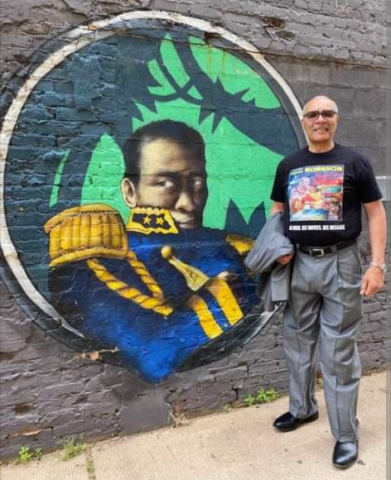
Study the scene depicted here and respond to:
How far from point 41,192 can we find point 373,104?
7.90 feet

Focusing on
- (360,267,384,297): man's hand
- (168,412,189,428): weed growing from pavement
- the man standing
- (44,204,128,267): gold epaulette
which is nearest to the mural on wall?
(44,204,128,267): gold epaulette

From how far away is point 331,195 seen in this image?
227 cm

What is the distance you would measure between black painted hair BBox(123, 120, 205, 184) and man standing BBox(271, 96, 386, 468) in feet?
1.91

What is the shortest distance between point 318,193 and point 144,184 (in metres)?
0.98

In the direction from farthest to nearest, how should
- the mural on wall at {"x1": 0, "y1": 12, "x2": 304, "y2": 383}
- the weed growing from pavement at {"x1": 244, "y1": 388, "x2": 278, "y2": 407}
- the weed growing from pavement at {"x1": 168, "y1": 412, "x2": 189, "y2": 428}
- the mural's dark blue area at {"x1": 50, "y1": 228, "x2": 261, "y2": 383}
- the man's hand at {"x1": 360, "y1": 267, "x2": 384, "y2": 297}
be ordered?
the weed growing from pavement at {"x1": 244, "y1": 388, "x2": 278, "y2": 407} < the weed growing from pavement at {"x1": 168, "y1": 412, "x2": 189, "y2": 428} < the mural's dark blue area at {"x1": 50, "y1": 228, "x2": 261, "y2": 383} < the mural on wall at {"x1": 0, "y1": 12, "x2": 304, "y2": 383} < the man's hand at {"x1": 360, "y1": 267, "x2": 384, "y2": 297}

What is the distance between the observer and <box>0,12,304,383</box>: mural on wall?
2.35 m

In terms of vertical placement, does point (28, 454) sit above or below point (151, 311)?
below

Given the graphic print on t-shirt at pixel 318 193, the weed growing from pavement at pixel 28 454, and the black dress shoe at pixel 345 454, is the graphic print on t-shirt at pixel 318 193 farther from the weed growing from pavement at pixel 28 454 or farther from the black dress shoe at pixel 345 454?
the weed growing from pavement at pixel 28 454

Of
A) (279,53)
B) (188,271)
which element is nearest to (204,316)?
(188,271)

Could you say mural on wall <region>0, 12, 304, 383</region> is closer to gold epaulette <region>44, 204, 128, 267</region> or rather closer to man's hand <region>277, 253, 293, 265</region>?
gold epaulette <region>44, 204, 128, 267</region>

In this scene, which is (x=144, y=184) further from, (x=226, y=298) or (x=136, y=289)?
(x=226, y=298)

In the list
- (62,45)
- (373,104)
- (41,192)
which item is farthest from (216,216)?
(373,104)

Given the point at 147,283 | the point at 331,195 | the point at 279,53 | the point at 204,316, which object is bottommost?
the point at 204,316

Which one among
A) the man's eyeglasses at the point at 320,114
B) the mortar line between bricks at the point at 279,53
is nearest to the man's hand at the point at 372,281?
the man's eyeglasses at the point at 320,114
